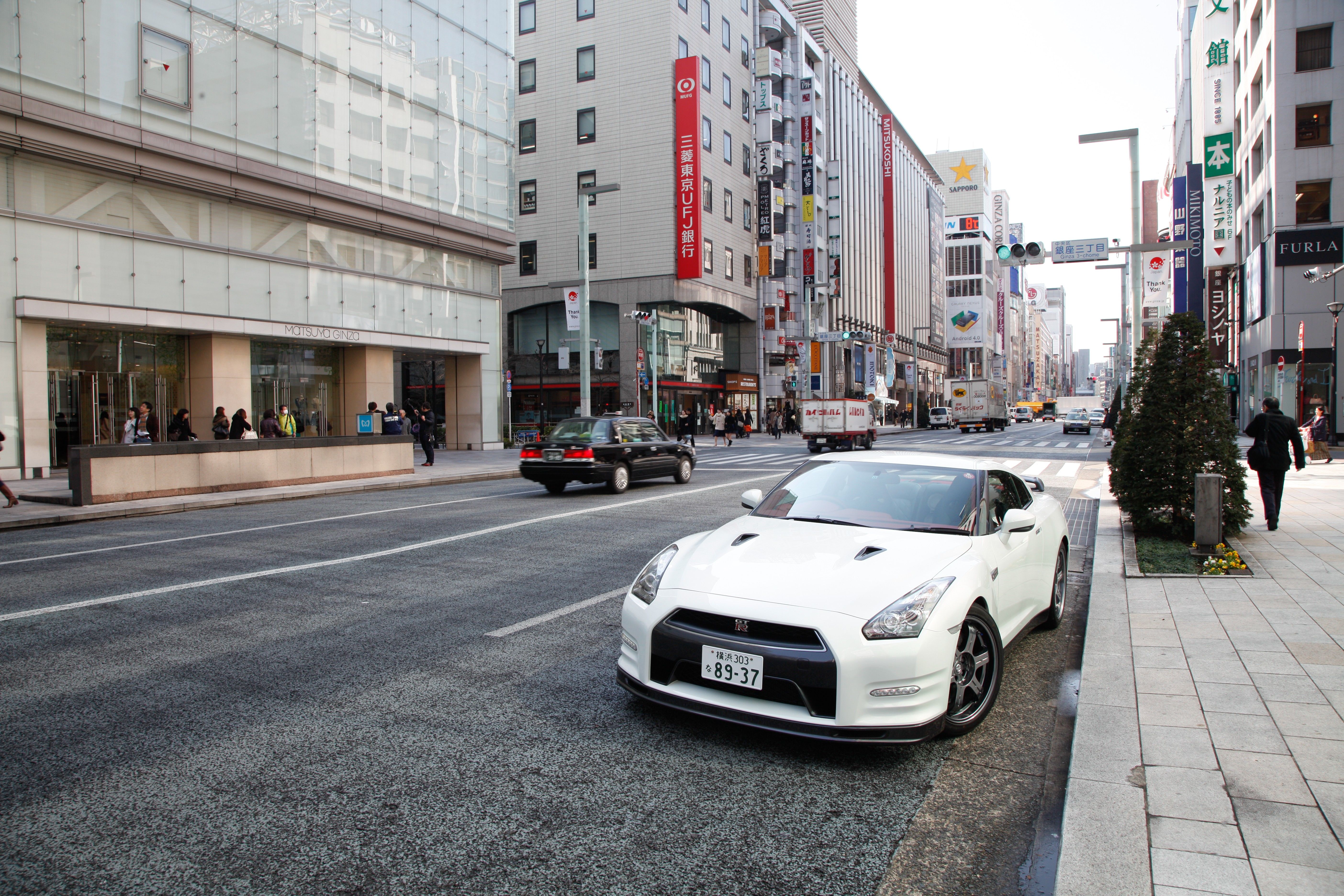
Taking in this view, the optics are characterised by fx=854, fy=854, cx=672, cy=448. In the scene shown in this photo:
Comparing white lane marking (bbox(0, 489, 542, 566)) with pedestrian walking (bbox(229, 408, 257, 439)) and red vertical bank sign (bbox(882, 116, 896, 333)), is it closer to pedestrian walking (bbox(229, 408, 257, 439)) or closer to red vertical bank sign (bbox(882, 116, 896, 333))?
pedestrian walking (bbox(229, 408, 257, 439))

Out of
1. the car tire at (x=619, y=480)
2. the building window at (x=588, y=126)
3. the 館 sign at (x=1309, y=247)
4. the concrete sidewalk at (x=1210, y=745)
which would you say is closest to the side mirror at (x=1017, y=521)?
the concrete sidewalk at (x=1210, y=745)

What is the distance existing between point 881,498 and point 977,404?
55.1 m

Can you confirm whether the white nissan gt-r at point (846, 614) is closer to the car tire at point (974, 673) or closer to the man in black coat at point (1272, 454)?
the car tire at point (974, 673)

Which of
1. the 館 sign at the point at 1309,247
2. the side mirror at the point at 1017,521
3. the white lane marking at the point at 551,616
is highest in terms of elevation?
the 館 sign at the point at 1309,247

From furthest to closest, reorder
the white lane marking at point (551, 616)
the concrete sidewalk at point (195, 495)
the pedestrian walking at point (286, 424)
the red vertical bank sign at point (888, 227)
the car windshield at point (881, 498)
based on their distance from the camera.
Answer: the red vertical bank sign at point (888, 227), the pedestrian walking at point (286, 424), the concrete sidewalk at point (195, 495), the white lane marking at point (551, 616), the car windshield at point (881, 498)

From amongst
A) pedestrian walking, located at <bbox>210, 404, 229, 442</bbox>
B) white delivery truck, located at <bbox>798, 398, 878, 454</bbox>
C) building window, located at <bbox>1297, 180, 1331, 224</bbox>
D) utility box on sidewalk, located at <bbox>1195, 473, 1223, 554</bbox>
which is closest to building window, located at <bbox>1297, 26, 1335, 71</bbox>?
building window, located at <bbox>1297, 180, 1331, 224</bbox>

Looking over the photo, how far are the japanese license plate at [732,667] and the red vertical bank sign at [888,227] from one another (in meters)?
92.2

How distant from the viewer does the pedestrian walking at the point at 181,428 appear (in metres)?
20.8

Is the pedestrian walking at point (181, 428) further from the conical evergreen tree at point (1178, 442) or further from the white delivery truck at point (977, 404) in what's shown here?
the white delivery truck at point (977, 404)

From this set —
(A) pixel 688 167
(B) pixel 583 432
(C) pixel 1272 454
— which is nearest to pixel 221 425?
(B) pixel 583 432

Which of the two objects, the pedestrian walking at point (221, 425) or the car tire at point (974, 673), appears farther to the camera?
the pedestrian walking at point (221, 425)

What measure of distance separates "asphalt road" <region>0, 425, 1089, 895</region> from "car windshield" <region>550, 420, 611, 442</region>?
8.82 metres

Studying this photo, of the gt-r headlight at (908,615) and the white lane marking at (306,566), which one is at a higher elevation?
the gt-r headlight at (908,615)

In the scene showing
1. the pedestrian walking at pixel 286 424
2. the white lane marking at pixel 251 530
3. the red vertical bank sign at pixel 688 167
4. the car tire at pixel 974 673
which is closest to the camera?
the car tire at pixel 974 673
